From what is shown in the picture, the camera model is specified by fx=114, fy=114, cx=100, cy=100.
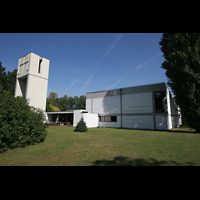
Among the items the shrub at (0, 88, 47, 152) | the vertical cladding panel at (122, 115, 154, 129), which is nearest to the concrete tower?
the shrub at (0, 88, 47, 152)

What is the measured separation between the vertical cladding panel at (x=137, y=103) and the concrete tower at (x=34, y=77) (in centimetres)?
1606

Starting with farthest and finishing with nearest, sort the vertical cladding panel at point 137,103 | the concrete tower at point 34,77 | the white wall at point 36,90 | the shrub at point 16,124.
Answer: the vertical cladding panel at point 137,103, the concrete tower at point 34,77, the white wall at point 36,90, the shrub at point 16,124

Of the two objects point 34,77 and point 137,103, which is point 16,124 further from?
point 137,103

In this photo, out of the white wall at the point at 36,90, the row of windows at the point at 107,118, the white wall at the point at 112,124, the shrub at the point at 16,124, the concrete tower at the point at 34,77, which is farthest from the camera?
the row of windows at the point at 107,118

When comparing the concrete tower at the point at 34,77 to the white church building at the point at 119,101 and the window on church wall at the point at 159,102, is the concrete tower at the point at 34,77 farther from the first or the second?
the window on church wall at the point at 159,102

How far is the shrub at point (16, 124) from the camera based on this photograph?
244 inches

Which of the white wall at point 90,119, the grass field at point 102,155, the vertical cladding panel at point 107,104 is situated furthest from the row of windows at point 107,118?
the grass field at point 102,155

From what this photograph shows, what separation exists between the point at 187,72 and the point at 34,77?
23887 mm

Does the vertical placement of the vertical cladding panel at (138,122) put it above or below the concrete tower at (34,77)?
below

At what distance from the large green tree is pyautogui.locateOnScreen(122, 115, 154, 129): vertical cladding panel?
18.7ft

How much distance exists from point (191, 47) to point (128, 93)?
38.7 ft

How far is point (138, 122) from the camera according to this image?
21.7 meters

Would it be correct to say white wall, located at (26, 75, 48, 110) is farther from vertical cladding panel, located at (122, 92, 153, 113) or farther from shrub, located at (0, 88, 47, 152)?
vertical cladding panel, located at (122, 92, 153, 113)
